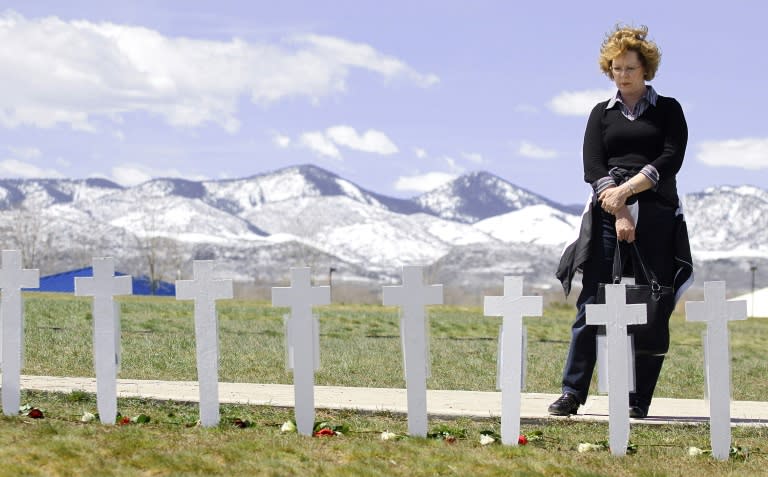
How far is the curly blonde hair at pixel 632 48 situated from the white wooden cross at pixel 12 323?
3628 mm

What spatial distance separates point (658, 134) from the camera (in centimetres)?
720

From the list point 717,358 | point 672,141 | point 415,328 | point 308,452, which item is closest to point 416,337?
point 415,328

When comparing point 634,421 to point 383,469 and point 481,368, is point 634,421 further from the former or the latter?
point 481,368

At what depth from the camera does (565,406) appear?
7.29 metres

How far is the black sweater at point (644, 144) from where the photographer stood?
7148 mm

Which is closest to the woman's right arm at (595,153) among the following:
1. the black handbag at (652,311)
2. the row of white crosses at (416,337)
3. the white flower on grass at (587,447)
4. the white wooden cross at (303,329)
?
the black handbag at (652,311)

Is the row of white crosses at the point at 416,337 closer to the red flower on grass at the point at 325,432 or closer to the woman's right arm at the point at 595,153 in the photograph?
the red flower on grass at the point at 325,432

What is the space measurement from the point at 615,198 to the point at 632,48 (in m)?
0.96

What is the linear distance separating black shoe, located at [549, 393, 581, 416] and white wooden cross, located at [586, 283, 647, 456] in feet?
4.16

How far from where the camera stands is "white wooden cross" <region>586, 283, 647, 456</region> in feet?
19.5

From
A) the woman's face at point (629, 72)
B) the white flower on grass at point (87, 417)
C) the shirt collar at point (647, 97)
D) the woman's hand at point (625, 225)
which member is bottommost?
the white flower on grass at point (87, 417)

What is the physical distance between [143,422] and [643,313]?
271 centimetres

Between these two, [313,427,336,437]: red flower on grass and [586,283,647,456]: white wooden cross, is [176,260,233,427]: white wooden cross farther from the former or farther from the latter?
[586,283,647,456]: white wooden cross

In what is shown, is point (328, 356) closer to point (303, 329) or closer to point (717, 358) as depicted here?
point (303, 329)
